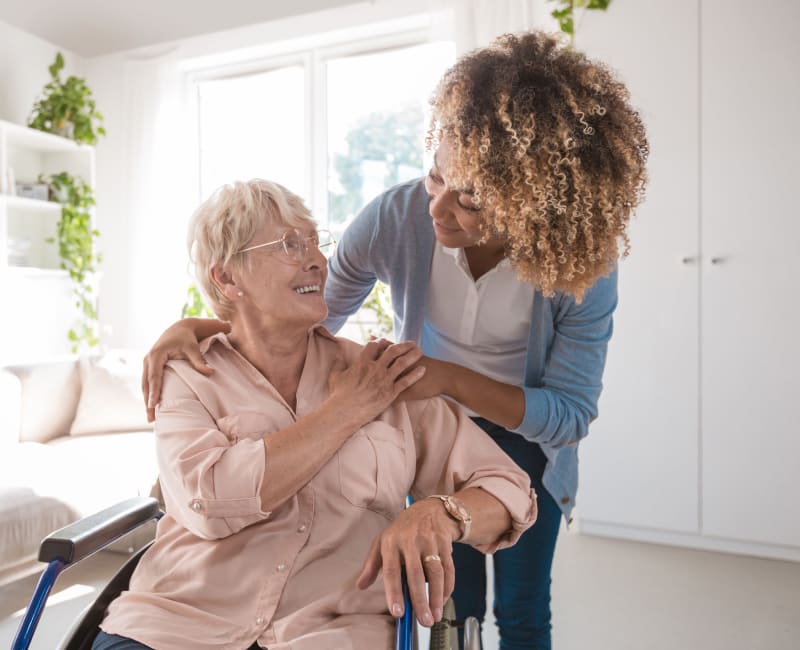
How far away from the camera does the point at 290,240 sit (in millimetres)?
1319

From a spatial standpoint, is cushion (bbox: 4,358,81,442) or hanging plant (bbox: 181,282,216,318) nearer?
cushion (bbox: 4,358,81,442)

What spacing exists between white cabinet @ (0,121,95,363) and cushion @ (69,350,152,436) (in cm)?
137

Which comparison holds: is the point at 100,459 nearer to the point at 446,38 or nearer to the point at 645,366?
the point at 645,366

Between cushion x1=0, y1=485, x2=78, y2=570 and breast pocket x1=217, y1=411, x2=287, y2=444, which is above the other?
breast pocket x1=217, y1=411, x2=287, y2=444

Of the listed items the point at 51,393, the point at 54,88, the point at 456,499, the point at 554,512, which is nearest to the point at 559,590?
the point at 554,512

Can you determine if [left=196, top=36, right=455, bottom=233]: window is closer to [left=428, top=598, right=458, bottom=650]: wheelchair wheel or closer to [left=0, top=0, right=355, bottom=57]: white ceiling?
[left=0, top=0, right=355, bottom=57]: white ceiling

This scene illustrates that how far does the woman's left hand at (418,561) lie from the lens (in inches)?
38.0

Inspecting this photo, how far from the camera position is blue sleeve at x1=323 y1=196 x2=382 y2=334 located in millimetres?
1510

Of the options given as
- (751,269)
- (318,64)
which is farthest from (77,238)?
(751,269)

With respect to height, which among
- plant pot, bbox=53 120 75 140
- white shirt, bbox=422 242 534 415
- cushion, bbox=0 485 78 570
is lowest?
cushion, bbox=0 485 78 570

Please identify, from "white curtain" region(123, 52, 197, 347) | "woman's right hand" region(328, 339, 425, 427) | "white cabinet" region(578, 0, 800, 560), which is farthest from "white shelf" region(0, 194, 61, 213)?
"woman's right hand" region(328, 339, 425, 427)

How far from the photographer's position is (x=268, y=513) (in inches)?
42.9

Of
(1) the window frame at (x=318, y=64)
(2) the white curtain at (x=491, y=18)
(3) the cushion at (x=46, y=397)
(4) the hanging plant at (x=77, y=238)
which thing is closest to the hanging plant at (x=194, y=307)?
(4) the hanging plant at (x=77, y=238)

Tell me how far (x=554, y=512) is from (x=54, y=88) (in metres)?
4.58
